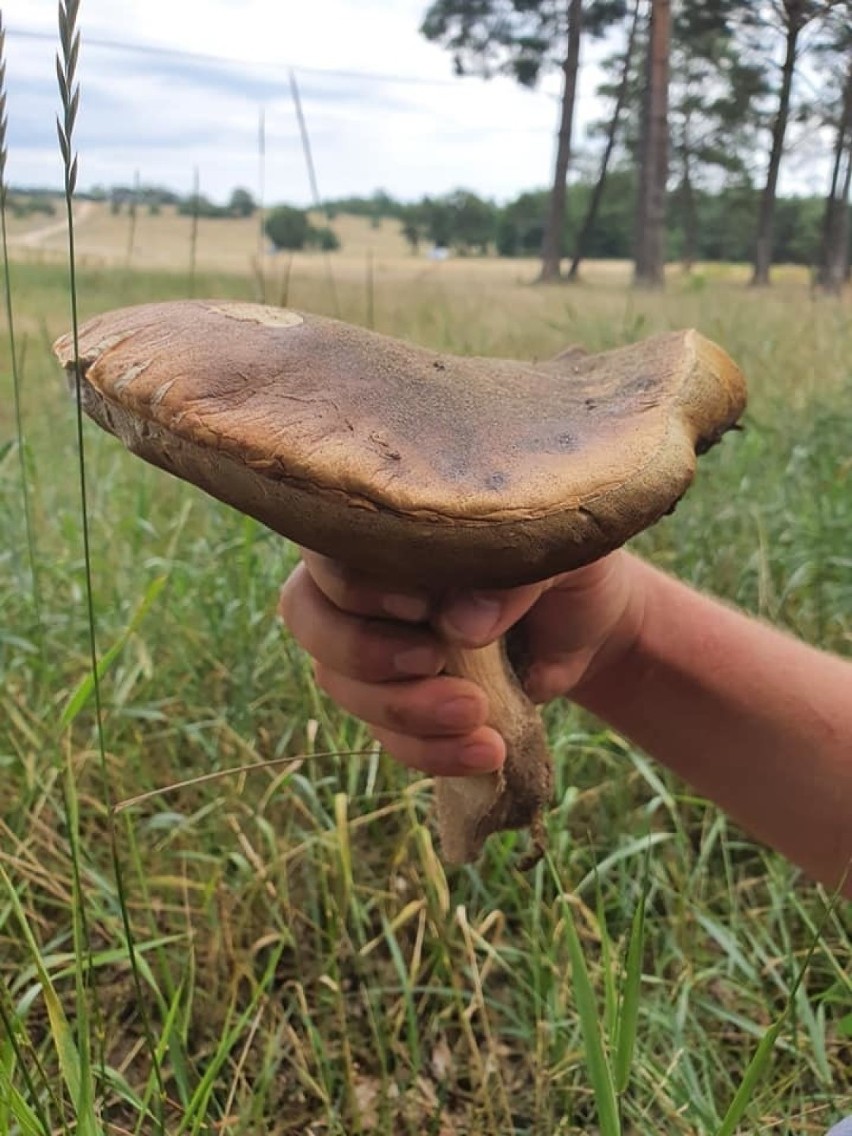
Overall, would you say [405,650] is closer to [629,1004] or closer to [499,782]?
[499,782]

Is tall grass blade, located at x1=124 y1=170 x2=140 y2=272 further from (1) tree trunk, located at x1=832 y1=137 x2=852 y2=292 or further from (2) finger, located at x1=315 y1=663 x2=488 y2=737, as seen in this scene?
(1) tree trunk, located at x1=832 y1=137 x2=852 y2=292

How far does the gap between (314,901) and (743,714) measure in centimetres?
62

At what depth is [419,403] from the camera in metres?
0.66

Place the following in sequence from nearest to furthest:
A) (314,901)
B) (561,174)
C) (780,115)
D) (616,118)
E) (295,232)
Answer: (314,901) < (295,232) < (780,115) < (616,118) < (561,174)

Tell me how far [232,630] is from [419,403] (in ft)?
3.54

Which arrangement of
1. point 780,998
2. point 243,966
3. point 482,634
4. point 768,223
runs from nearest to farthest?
1. point 482,634
2. point 243,966
3. point 780,998
4. point 768,223

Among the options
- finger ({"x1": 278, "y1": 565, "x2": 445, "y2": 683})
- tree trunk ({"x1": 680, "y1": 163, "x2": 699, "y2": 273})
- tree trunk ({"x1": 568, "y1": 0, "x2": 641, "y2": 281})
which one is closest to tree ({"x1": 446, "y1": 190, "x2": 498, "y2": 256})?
tree trunk ({"x1": 568, "y1": 0, "x2": 641, "y2": 281})

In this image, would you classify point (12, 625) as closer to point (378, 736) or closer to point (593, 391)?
point (378, 736)

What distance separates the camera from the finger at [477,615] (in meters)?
0.78

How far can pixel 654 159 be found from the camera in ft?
19.6

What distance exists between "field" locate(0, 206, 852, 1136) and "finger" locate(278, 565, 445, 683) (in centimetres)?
11

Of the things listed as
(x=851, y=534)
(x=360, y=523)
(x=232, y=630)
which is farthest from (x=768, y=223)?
(x=360, y=523)

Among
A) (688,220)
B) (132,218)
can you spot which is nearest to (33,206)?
(132,218)

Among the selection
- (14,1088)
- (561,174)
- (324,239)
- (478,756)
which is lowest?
(14,1088)
